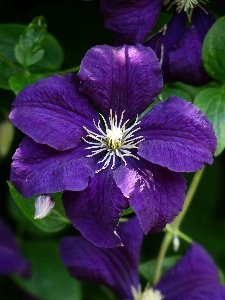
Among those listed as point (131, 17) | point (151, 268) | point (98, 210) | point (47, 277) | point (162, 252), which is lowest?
point (47, 277)

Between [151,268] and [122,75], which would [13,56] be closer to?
[122,75]

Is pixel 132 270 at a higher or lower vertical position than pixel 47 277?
higher

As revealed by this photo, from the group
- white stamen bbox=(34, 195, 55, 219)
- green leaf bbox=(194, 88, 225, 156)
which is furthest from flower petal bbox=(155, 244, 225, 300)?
white stamen bbox=(34, 195, 55, 219)

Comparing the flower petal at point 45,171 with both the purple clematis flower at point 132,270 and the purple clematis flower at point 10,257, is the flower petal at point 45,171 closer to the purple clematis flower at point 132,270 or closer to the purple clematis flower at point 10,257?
the purple clematis flower at point 132,270

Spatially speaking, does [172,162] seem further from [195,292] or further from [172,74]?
[195,292]

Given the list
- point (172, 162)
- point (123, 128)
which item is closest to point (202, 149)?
point (172, 162)

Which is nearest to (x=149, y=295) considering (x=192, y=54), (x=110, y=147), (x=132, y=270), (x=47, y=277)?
(x=132, y=270)
